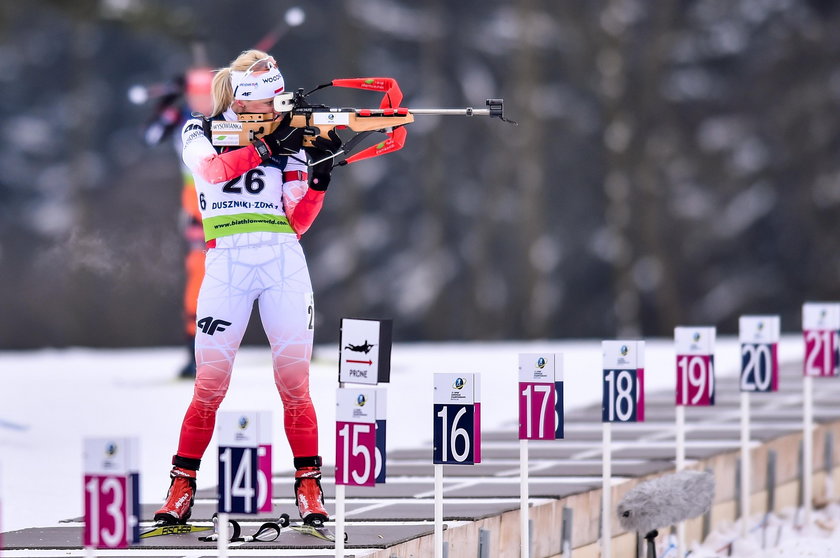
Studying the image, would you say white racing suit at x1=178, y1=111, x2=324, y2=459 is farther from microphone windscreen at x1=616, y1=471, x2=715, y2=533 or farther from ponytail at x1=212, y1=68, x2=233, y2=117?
microphone windscreen at x1=616, y1=471, x2=715, y2=533

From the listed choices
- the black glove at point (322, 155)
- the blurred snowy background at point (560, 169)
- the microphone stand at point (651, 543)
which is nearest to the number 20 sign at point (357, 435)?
the black glove at point (322, 155)

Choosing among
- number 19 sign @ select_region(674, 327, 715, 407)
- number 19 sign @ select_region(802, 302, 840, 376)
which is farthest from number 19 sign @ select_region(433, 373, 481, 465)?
number 19 sign @ select_region(802, 302, 840, 376)

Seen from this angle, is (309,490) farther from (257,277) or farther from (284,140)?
(284,140)

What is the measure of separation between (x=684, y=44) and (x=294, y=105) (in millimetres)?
14719

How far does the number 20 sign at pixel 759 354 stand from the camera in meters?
5.55

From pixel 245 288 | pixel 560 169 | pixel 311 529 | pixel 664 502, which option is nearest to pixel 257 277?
pixel 245 288

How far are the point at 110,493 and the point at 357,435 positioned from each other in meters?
0.74

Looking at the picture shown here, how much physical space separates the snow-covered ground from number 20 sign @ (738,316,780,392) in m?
0.62

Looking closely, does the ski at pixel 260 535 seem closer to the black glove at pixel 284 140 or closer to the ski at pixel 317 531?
the ski at pixel 317 531

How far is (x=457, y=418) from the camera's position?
375cm

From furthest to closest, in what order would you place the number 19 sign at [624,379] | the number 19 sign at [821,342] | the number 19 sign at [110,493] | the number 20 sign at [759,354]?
the number 19 sign at [821,342] → the number 20 sign at [759,354] → the number 19 sign at [624,379] → the number 19 sign at [110,493]

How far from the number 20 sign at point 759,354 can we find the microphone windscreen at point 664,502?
1.07 metres

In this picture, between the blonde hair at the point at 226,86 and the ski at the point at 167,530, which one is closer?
the ski at the point at 167,530

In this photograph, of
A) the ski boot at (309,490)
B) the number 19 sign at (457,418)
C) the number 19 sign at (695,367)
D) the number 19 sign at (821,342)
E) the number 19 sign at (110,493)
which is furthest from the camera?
the number 19 sign at (821,342)
